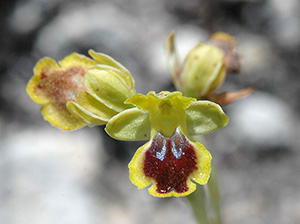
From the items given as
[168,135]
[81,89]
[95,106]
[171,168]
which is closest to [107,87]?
[95,106]

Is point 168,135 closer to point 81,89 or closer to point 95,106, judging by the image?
point 95,106

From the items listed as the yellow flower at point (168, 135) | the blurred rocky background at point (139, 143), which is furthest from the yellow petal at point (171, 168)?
A: the blurred rocky background at point (139, 143)

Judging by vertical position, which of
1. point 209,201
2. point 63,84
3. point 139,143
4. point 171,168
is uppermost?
point 63,84

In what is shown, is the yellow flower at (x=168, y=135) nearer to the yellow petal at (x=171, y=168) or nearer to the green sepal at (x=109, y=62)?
the yellow petal at (x=171, y=168)

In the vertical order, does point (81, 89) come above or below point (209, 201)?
above

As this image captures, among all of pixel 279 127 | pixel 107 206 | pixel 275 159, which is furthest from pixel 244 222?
pixel 107 206

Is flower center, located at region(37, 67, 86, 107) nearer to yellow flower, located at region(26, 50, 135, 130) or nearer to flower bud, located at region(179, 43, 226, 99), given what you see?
yellow flower, located at region(26, 50, 135, 130)

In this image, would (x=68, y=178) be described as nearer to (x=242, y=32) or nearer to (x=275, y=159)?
(x=275, y=159)
